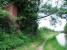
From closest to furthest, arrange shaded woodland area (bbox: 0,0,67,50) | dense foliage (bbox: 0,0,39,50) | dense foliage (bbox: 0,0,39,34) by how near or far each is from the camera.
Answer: dense foliage (bbox: 0,0,39,50)
shaded woodland area (bbox: 0,0,67,50)
dense foliage (bbox: 0,0,39,34)

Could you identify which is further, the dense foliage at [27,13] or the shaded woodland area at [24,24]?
the dense foliage at [27,13]

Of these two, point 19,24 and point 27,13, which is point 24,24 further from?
point 27,13

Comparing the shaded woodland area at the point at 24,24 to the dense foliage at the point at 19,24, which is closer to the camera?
the dense foliage at the point at 19,24

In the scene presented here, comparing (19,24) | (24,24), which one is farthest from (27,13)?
(19,24)

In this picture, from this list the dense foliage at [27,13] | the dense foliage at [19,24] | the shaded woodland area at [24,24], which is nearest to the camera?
the dense foliage at [19,24]

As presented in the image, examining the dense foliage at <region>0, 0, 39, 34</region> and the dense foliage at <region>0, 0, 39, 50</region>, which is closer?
the dense foliage at <region>0, 0, 39, 50</region>

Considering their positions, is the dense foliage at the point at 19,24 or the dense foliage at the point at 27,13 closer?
the dense foliage at the point at 19,24

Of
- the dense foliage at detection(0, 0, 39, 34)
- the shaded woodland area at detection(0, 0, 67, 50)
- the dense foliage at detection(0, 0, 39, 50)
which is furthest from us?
the dense foliage at detection(0, 0, 39, 34)

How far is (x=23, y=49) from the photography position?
985 centimetres

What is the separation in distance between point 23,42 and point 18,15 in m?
2.31

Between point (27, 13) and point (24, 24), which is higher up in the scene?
point (27, 13)

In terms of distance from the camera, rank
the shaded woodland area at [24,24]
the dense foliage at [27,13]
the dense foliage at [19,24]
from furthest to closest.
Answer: the dense foliage at [27,13] < the shaded woodland area at [24,24] < the dense foliage at [19,24]

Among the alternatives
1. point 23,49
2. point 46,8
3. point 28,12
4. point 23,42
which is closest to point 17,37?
point 23,42

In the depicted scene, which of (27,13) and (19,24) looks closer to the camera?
(19,24)
